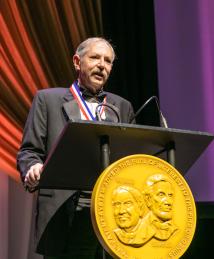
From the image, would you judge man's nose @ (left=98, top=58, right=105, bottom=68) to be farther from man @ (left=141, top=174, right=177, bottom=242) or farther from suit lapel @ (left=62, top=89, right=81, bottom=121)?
man @ (left=141, top=174, right=177, bottom=242)

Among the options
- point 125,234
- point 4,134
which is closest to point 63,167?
point 125,234

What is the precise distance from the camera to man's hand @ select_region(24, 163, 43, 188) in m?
1.66

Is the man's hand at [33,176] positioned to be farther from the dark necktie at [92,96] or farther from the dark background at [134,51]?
the dark background at [134,51]

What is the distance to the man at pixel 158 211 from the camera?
1.45m

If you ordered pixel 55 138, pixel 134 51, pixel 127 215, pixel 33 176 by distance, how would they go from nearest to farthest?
pixel 127 215
pixel 33 176
pixel 55 138
pixel 134 51

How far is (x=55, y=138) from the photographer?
1.98 metres

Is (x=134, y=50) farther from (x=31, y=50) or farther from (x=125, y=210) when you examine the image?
(x=125, y=210)

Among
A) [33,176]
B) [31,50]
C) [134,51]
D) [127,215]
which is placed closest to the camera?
[127,215]

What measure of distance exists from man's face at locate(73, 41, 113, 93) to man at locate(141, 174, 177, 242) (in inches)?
28.3

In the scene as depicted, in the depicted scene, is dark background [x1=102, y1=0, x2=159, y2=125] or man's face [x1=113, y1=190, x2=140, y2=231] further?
dark background [x1=102, y1=0, x2=159, y2=125]

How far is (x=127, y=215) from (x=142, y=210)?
50mm

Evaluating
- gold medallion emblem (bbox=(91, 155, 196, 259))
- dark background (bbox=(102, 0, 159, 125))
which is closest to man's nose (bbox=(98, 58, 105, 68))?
gold medallion emblem (bbox=(91, 155, 196, 259))

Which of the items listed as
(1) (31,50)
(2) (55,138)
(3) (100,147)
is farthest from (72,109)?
(1) (31,50)

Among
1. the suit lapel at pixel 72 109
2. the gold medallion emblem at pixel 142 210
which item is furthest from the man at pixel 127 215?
the suit lapel at pixel 72 109
